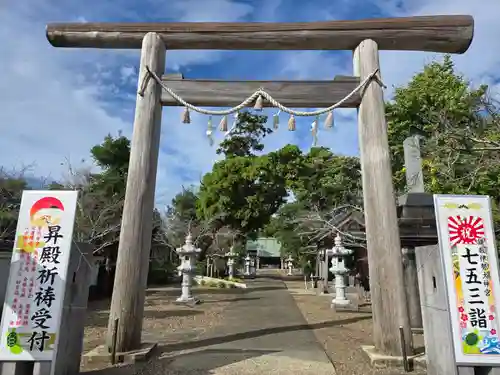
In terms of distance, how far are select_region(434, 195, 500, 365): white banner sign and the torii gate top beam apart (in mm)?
3230

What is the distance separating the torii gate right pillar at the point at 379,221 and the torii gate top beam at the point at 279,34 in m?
0.32

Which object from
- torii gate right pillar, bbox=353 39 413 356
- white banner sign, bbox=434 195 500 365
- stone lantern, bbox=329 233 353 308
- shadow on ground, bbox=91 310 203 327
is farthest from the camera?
stone lantern, bbox=329 233 353 308

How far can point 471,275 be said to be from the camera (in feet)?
10.8

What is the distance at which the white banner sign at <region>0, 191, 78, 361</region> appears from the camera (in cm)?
323

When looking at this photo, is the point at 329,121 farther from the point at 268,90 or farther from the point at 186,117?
the point at 186,117

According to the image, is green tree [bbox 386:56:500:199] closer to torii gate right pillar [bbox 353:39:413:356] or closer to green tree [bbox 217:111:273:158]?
torii gate right pillar [bbox 353:39:413:356]

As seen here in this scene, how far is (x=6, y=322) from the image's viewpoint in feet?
10.7

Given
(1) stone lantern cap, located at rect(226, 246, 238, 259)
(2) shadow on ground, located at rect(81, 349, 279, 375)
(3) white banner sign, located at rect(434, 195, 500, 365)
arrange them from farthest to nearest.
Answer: (1) stone lantern cap, located at rect(226, 246, 238, 259) → (2) shadow on ground, located at rect(81, 349, 279, 375) → (3) white banner sign, located at rect(434, 195, 500, 365)

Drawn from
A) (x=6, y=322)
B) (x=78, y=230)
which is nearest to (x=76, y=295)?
(x=6, y=322)

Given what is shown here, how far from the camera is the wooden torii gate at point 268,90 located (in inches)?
192

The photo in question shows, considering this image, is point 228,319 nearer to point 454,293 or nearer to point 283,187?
point 454,293

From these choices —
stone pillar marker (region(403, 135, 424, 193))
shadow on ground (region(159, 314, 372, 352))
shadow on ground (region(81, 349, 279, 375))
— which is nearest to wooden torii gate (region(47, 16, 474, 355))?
shadow on ground (region(81, 349, 279, 375))

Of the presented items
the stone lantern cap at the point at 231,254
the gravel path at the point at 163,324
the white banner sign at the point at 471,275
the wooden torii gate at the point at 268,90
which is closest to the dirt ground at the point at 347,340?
the wooden torii gate at the point at 268,90

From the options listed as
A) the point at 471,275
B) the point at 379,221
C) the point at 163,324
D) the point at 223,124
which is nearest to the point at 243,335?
the point at 163,324
